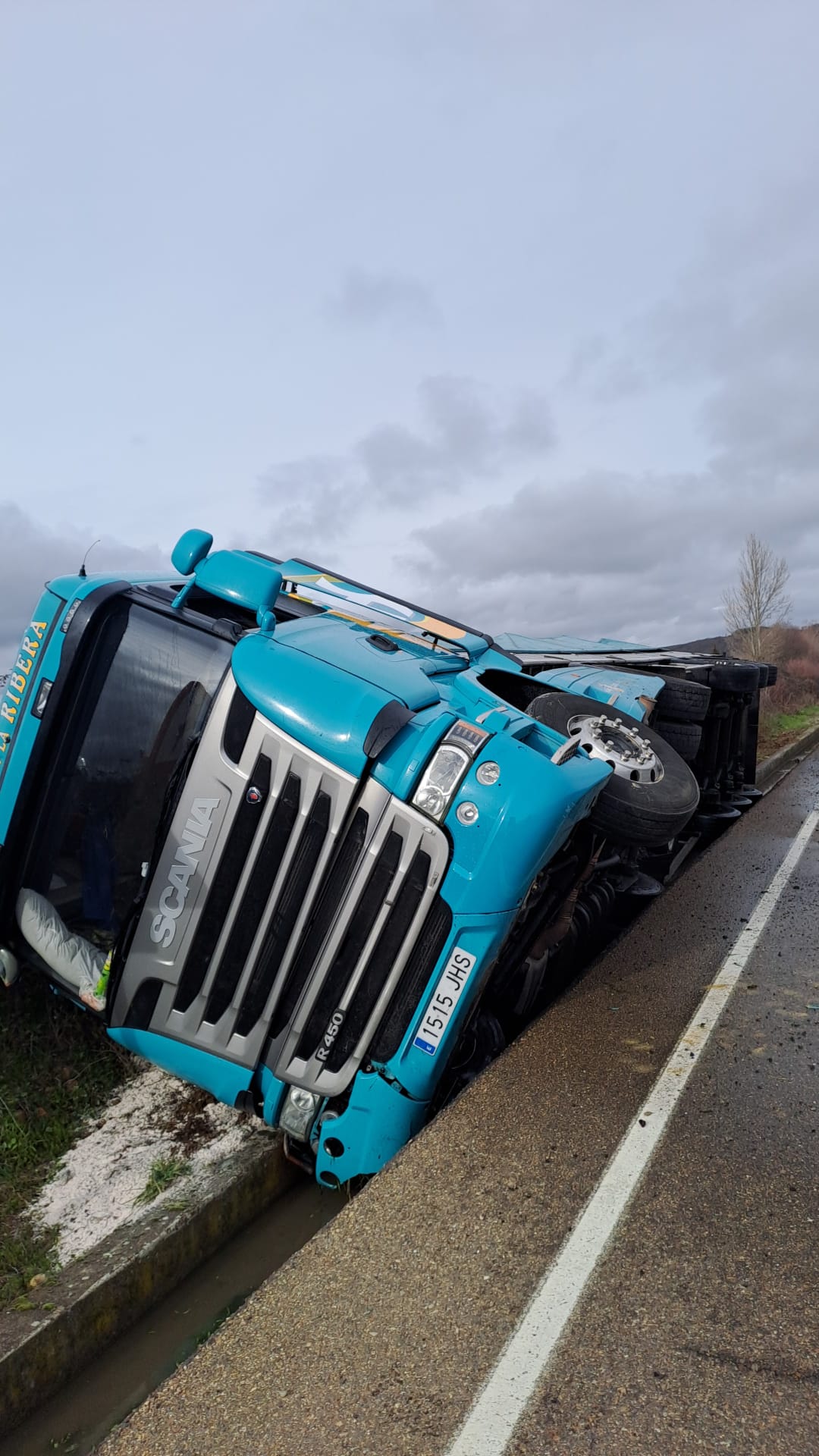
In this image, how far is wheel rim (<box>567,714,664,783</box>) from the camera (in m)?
3.66

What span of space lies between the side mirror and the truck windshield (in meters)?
0.30

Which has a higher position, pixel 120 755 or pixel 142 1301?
pixel 120 755

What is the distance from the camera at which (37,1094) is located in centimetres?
383

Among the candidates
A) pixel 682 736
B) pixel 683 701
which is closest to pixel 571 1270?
pixel 682 736

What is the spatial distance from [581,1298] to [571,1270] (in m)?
0.09

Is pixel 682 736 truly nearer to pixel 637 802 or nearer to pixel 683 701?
pixel 683 701

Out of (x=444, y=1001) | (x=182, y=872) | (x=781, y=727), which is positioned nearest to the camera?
(x=444, y=1001)

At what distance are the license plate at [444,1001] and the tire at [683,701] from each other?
310 cm

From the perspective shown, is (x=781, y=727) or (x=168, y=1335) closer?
(x=168, y=1335)

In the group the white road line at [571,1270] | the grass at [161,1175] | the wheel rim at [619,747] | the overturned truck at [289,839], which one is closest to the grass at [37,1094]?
the grass at [161,1175]

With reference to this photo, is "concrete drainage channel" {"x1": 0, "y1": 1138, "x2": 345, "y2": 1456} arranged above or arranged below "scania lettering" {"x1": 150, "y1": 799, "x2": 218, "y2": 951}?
below

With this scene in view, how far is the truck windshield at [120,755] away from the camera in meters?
3.18

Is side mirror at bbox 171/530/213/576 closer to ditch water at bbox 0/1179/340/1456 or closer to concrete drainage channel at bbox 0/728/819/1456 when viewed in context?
concrete drainage channel at bbox 0/728/819/1456

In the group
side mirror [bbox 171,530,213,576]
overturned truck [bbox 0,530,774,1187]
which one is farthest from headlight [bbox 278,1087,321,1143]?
side mirror [bbox 171,530,213,576]
